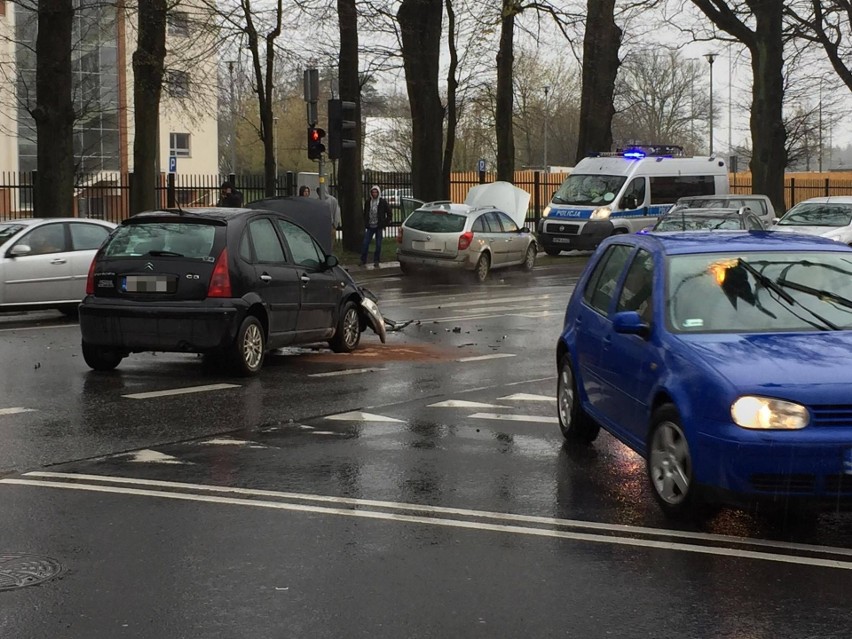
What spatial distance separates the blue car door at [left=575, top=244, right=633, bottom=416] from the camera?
860cm

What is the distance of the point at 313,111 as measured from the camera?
2827 centimetres

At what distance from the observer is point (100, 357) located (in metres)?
13.2

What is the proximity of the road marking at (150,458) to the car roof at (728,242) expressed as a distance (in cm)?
330

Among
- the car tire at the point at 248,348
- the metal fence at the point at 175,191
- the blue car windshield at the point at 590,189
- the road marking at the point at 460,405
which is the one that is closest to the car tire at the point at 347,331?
the car tire at the point at 248,348

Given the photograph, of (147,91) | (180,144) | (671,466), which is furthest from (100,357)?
(180,144)

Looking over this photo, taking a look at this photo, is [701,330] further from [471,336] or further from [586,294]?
[471,336]

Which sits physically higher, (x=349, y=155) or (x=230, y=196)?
(x=349, y=155)

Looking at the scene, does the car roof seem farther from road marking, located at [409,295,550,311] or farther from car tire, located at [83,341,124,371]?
road marking, located at [409,295,550,311]

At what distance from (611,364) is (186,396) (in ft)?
15.3

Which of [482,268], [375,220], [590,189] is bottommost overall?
[482,268]

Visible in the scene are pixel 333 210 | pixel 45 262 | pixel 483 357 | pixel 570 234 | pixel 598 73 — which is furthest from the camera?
pixel 598 73

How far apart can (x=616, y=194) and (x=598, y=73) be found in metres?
5.59

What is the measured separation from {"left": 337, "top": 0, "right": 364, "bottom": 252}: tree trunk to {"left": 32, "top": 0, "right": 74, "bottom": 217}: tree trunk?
7.60 m

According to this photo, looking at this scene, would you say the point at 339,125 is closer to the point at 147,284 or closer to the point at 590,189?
the point at 590,189
